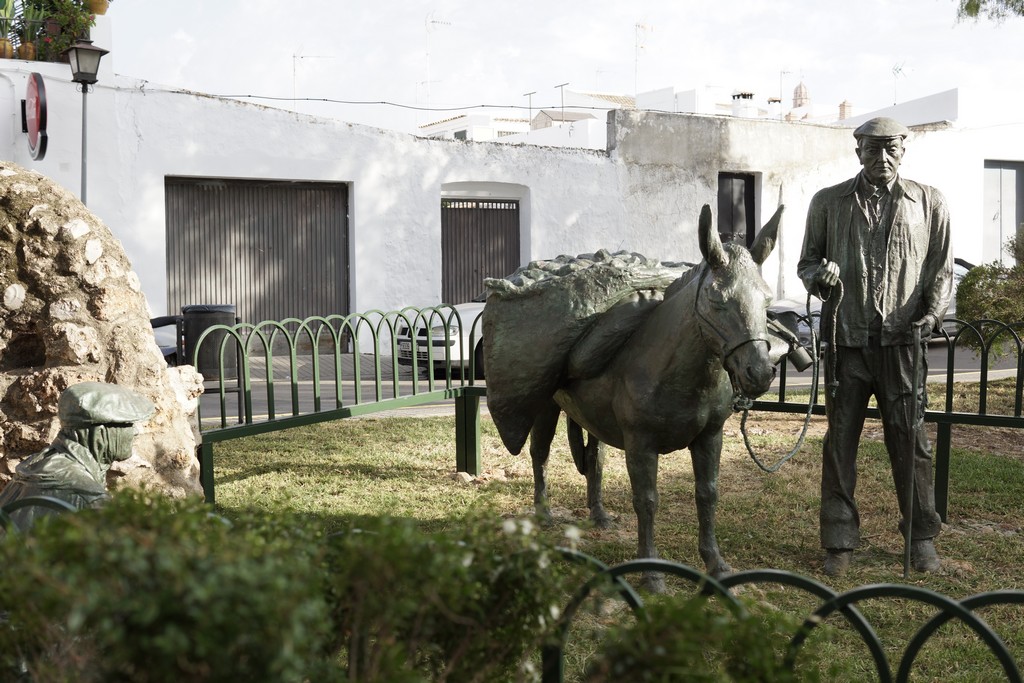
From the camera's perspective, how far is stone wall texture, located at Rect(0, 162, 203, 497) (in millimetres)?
5082

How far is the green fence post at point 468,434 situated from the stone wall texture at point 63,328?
103 inches

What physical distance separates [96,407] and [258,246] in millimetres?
13349

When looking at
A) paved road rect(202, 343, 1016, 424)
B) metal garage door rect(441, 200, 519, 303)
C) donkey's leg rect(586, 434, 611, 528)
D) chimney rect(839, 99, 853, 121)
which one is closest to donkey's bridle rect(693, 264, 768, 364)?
donkey's leg rect(586, 434, 611, 528)

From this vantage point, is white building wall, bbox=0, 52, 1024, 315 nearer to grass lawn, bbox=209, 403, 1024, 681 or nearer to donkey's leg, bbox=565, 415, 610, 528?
grass lawn, bbox=209, 403, 1024, 681

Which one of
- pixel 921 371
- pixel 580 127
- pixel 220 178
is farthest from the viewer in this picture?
pixel 580 127

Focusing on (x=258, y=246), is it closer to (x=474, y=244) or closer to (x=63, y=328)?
(x=474, y=244)

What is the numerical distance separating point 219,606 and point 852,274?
170 inches

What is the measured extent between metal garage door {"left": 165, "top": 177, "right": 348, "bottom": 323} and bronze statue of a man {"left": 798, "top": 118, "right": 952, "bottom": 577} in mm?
12087

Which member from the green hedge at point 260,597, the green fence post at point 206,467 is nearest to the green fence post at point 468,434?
the green fence post at point 206,467

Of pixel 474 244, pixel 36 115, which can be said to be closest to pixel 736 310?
pixel 36 115

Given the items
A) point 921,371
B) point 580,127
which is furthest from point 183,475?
point 580,127

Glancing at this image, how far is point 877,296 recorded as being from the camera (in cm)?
513

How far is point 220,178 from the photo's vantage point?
15.5 meters

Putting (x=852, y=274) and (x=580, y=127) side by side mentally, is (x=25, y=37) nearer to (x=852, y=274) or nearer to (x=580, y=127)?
(x=580, y=127)
